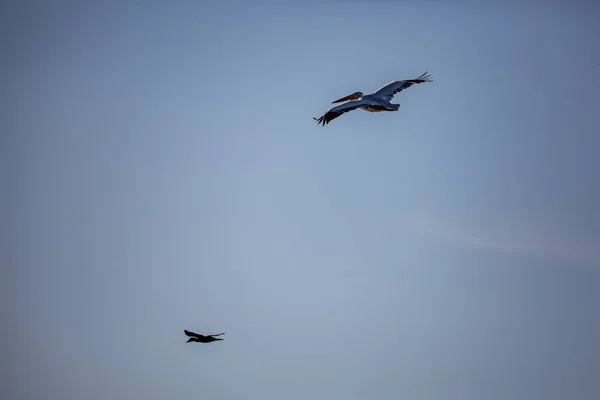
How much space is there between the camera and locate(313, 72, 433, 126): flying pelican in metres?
45.8

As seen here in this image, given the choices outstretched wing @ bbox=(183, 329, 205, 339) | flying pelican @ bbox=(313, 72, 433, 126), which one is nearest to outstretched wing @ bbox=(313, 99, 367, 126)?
flying pelican @ bbox=(313, 72, 433, 126)

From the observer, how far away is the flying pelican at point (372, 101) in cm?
4578

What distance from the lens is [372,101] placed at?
155 ft

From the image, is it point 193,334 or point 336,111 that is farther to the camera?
point 193,334

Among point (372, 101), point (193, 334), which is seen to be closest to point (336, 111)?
point (372, 101)

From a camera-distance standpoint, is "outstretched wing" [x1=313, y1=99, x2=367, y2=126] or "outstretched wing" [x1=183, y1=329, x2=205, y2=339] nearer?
"outstretched wing" [x1=313, y1=99, x2=367, y2=126]

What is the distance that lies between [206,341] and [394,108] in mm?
17847

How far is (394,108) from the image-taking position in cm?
4706

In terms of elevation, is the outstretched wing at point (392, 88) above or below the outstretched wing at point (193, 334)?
above

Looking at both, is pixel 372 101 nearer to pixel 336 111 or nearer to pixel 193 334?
pixel 336 111

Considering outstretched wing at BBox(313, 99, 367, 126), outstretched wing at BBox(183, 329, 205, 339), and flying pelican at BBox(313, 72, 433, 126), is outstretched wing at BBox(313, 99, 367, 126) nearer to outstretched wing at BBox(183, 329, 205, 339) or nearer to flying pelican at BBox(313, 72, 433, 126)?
flying pelican at BBox(313, 72, 433, 126)

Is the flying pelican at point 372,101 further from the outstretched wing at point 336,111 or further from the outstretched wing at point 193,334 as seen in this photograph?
the outstretched wing at point 193,334

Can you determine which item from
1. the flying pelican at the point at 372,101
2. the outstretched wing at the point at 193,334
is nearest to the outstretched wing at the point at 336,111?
the flying pelican at the point at 372,101

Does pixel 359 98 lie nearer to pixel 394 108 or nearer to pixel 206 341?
pixel 394 108
